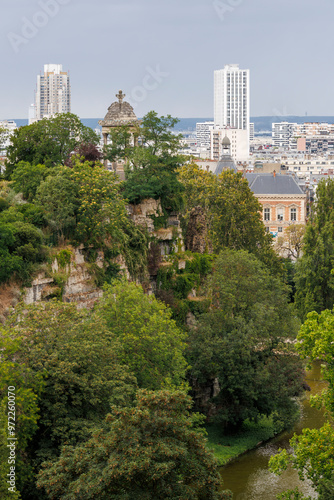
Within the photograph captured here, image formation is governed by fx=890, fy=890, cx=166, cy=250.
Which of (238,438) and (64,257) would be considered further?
(238,438)

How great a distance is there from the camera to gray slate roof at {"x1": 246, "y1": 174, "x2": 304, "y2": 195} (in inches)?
4562

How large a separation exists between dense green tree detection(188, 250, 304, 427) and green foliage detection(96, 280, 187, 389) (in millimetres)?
4131

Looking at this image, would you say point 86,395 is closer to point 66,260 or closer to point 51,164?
point 66,260

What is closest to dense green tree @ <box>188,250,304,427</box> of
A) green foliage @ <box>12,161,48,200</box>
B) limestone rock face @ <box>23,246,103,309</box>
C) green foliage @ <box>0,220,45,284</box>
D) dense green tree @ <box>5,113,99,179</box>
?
limestone rock face @ <box>23,246,103,309</box>

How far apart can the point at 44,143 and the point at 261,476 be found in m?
24.1

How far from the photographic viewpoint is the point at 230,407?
45.3 m

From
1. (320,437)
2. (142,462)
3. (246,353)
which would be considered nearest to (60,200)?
(246,353)

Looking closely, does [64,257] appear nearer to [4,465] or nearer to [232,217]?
[4,465]

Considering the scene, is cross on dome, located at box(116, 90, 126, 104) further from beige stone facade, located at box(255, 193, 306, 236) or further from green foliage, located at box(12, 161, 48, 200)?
beige stone facade, located at box(255, 193, 306, 236)

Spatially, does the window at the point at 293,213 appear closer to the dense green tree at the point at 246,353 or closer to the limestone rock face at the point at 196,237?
the limestone rock face at the point at 196,237

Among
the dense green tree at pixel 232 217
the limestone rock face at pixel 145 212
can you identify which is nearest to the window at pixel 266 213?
the dense green tree at pixel 232 217

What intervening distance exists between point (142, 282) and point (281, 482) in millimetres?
14485

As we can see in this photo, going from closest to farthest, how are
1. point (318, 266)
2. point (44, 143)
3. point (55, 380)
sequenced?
1. point (55, 380)
2. point (44, 143)
3. point (318, 266)

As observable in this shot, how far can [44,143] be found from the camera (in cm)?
5388
